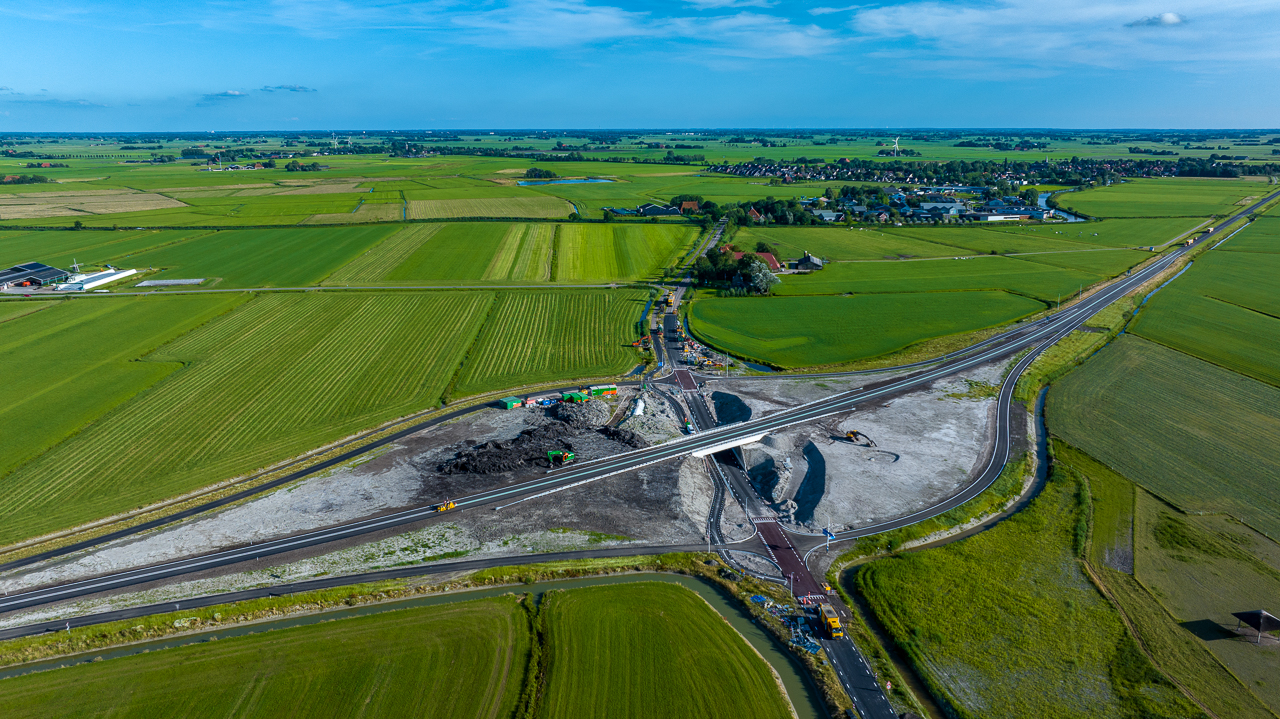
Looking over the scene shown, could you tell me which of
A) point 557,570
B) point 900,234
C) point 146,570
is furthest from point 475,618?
point 900,234

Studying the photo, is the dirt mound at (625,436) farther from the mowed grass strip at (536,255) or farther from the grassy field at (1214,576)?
the mowed grass strip at (536,255)

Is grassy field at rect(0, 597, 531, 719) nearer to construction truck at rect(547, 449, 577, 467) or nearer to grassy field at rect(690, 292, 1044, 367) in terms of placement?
construction truck at rect(547, 449, 577, 467)

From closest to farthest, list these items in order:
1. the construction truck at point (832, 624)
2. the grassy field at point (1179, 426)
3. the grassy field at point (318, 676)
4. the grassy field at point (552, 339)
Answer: the grassy field at point (318, 676), the construction truck at point (832, 624), the grassy field at point (1179, 426), the grassy field at point (552, 339)

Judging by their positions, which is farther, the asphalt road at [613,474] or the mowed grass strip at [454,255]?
the mowed grass strip at [454,255]

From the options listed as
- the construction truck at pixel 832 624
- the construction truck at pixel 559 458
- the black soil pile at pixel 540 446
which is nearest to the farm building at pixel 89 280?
the black soil pile at pixel 540 446

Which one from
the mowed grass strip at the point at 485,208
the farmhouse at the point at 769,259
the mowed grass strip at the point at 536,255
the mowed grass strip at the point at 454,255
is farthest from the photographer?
the mowed grass strip at the point at 485,208

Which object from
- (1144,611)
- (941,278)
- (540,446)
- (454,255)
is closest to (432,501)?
(540,446)

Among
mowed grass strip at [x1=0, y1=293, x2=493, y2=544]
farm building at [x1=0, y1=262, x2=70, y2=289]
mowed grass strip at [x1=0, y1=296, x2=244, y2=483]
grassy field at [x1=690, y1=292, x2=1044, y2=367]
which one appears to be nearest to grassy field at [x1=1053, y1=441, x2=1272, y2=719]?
grassy field at [x1=690, y1=292, x2=1044, y2=367]

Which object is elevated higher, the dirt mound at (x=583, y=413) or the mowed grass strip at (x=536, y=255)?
the mowed grass strip at (x=536, y=255)
